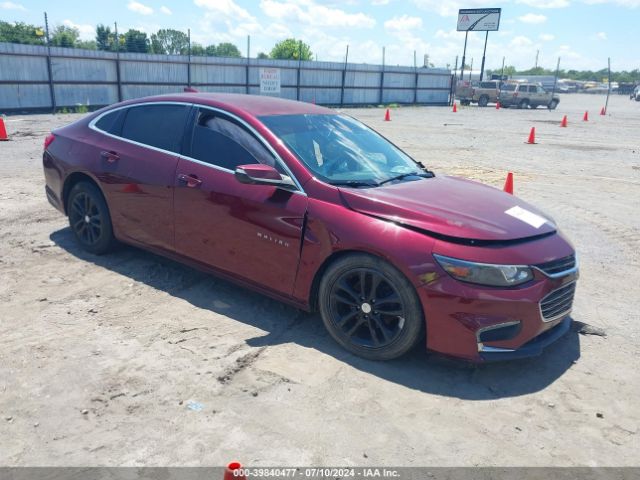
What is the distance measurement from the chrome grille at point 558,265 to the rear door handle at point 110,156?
3.75 meters

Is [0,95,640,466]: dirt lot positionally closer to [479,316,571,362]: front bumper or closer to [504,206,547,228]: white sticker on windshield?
[479,316,571,362]: front bumper

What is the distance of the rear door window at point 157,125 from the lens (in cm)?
466

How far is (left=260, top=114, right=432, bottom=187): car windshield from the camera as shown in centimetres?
403

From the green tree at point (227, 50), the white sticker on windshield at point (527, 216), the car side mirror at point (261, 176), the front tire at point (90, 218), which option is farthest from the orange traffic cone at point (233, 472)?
the green tree at point (227, 50)

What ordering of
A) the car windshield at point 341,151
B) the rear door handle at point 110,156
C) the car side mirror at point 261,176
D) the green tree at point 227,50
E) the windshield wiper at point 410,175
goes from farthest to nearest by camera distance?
the green tree at point 227,50 < the rear door handle at point 110,156 < the windshield wiper at point 410,175 < the car windshield at point 341,151 < the car side mirror at point 261,176

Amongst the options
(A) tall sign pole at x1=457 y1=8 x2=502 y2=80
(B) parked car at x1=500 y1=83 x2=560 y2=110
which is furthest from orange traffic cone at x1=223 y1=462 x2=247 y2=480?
(A) tall sign pole at x1=457 y1=8 x2=502 y2=80

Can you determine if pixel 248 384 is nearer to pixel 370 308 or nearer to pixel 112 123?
pixel 370 308

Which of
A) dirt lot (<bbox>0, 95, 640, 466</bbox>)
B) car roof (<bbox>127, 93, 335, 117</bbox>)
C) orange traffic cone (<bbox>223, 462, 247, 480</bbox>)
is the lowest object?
dirt lot (<bbox>0, 95, 640, 466</bbox>)

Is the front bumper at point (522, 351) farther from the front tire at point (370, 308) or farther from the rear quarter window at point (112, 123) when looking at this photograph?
the rear quarter window at point (112, 123)

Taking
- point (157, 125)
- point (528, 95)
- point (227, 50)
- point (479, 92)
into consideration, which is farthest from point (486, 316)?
point (227, 50)

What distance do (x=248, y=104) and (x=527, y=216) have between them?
242 centimetres

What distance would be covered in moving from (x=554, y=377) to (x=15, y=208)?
665 centimetres

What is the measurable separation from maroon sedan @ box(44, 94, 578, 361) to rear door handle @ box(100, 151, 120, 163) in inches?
0.6

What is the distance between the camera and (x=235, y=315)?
426 centimetres
